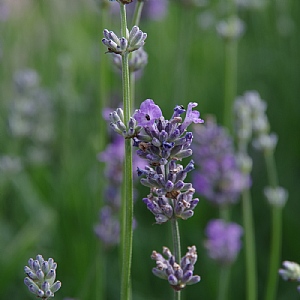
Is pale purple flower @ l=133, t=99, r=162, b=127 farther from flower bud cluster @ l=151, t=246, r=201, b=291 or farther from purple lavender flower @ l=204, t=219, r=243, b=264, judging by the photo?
purple lavender flower @ l=204, t=219, r=243, b=264

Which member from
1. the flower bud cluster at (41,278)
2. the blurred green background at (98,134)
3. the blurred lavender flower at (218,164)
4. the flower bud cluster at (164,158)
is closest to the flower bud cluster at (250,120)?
the blurred lavender flower at (218,164)

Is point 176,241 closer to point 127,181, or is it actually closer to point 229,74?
point 127,181

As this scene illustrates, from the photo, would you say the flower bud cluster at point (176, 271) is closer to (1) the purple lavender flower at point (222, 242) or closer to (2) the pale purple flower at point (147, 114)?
(2) the pale purple flower at point (147, 114)

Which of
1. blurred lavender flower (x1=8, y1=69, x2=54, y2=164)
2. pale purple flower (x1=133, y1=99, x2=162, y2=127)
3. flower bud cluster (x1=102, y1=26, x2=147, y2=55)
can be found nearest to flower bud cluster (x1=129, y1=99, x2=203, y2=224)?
pale purple flower (x1=133, y1=99, x2=162, y2=127)

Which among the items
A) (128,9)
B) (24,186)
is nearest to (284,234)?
(24,186)

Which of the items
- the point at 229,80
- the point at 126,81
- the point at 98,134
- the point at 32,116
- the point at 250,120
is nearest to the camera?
the point at 126,81

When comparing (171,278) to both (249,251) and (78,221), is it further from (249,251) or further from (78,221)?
(78,221)

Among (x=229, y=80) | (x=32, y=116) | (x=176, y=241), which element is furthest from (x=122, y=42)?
(x=32, y=116)
